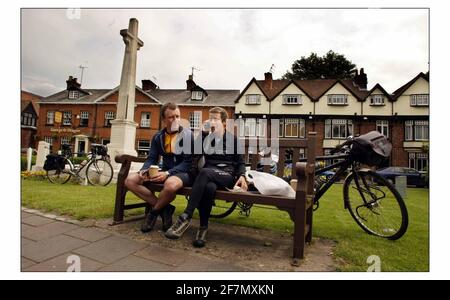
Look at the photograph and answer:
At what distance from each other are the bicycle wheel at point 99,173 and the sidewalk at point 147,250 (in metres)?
4.58

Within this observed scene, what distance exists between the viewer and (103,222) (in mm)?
3287

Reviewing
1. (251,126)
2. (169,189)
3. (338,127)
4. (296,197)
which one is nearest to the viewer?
(296,197)

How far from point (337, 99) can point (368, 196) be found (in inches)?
927

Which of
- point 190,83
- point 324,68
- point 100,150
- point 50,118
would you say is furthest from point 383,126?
point 50,118

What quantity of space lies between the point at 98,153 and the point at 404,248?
772 cm

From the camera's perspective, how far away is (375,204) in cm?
316

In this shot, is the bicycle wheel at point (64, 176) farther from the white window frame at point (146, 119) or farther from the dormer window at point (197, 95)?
the dormer window at point (197, 95)

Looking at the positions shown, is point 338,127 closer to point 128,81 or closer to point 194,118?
point 194,118

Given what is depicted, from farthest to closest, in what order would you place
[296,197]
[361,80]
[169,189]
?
[361,80] < [169,189] < [296,197]

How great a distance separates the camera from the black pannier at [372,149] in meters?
2.90

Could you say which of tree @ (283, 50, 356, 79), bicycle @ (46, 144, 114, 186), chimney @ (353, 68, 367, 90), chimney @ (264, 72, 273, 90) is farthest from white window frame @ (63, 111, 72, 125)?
→ chimney @ (353, 68, 367, 90)

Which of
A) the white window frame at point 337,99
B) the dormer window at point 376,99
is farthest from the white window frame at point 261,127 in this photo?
the dormer window at point 376,99

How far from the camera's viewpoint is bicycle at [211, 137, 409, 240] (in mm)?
2975

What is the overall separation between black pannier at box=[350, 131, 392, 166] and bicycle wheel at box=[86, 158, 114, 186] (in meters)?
6.68
